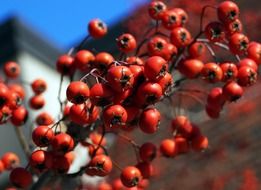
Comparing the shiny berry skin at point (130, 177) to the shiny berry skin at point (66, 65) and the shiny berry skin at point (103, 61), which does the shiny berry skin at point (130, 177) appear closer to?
the shiny berry skin at point (103, 61)

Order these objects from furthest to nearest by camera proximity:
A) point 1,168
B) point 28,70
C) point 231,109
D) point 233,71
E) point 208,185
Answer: point 28,70
point 231,109
point 208,185
point 1,168
point 233,71

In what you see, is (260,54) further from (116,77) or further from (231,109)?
(231,109)

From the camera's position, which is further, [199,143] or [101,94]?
[199,143]

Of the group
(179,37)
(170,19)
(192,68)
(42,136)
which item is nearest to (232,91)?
(192,68)

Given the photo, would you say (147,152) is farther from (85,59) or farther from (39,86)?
(39,86)

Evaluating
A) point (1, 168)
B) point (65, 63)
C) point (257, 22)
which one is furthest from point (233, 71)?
point (257, 22)
